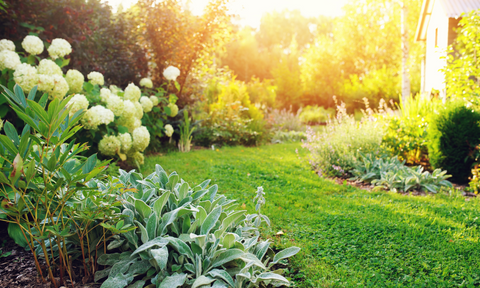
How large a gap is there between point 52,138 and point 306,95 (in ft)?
60.9

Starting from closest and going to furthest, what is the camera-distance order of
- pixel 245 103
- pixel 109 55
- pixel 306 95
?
pixel 109 55 → pixel 245 103 → pixel 306 95

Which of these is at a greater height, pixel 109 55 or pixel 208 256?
pixel 109 55

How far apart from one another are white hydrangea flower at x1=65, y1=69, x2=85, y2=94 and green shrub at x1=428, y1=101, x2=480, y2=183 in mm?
4782

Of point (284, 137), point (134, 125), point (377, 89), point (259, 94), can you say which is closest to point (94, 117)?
point (134, 125)

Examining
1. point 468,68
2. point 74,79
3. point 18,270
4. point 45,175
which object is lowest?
point 18,270

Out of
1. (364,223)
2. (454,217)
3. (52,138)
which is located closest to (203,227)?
(52,138)

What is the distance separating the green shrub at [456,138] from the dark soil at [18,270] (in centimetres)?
460

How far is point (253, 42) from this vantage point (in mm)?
26391

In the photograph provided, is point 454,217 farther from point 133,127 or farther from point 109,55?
point 109,55

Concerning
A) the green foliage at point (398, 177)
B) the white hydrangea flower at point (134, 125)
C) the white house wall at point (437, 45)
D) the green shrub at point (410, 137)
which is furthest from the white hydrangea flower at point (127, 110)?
the white house wall at point (437, 45)

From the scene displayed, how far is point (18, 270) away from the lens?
1628 millimetres

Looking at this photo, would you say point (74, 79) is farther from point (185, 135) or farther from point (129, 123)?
point (185, 135)

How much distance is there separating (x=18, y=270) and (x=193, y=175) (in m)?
2.50

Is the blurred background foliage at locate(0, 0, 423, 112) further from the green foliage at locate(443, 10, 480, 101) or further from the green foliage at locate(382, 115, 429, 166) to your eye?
the green foliage at locate(443, 10, 480, 101)
